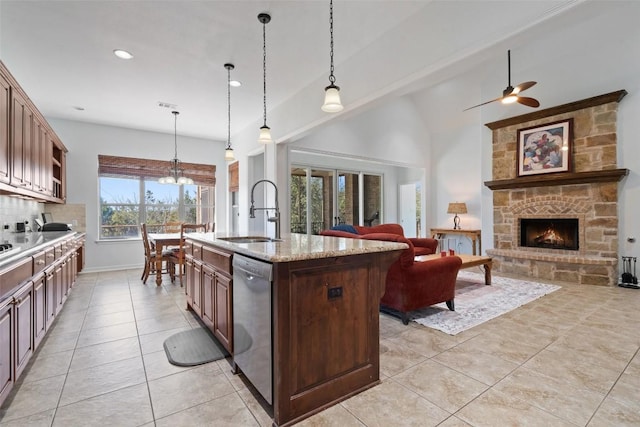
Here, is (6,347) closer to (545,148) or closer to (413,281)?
(413,281)

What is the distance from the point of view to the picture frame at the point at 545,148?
16.9 feet

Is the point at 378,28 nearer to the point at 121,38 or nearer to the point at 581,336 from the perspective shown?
the point at 121,38

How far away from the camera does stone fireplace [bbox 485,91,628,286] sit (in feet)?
15.5

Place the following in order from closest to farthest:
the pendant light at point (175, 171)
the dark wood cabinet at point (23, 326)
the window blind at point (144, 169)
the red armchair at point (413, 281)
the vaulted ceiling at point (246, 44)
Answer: the dark wood cabinet at point (23, 326) < the vaulted ceiling at point (246, 44) < the red armchair at point (413, 281) < the pendant light at point (175, 171) < the window blind at point (144, 169)

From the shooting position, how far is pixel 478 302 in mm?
3820

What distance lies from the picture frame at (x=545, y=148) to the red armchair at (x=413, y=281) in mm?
3425

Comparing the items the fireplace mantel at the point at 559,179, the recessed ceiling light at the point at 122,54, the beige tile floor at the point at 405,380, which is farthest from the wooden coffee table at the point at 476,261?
the recessed ceiling light at the point at 122,54

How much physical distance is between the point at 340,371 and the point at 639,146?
224 inches

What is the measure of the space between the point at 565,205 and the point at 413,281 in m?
3.97

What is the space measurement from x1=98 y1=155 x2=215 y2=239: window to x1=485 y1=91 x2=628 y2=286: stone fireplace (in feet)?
21.3

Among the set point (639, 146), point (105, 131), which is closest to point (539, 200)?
point (639, 146)

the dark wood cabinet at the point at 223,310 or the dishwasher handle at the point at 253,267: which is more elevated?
the dishwasher handle at the point at 253,267

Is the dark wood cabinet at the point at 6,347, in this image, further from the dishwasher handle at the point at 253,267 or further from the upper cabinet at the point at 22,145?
the upper cabinet at the point at 22,145

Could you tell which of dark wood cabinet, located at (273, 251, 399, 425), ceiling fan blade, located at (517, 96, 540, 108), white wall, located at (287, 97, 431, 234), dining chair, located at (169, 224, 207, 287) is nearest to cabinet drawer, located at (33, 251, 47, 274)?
dining chair, located at (169, 224, 207, 287)
